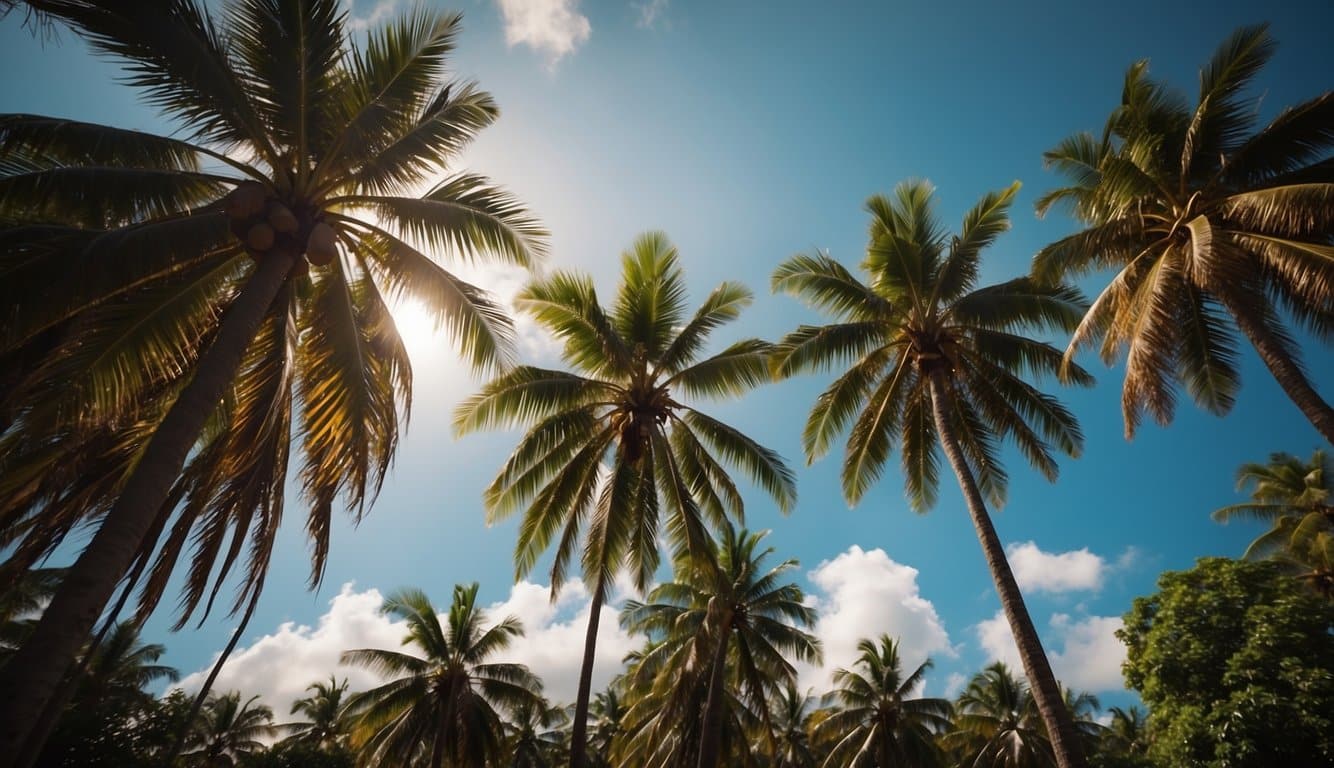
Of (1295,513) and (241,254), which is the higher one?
(1295,513)

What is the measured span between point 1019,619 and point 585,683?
8.14 m

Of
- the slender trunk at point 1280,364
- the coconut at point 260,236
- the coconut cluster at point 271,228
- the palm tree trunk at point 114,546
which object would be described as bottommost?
the palm tree trunk at point 114,546

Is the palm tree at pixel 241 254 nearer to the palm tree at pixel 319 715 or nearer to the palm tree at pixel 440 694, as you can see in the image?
the palm tree at pixel 440 694

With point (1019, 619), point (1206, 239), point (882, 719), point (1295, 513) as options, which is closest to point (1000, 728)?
point (882, 719)

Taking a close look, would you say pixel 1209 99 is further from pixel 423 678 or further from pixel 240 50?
pixel 423 678

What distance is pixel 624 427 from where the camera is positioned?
13570 millimetres

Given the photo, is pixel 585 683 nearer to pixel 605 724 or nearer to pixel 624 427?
pixel 624 427

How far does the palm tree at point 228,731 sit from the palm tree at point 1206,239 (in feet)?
124

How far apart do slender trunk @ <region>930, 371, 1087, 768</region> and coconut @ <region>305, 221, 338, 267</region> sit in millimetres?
10212

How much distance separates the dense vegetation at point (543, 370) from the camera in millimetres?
5801

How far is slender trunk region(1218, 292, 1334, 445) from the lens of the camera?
28.7 feet

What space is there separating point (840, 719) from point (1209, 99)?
78.1ft

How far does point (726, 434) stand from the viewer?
551 inches

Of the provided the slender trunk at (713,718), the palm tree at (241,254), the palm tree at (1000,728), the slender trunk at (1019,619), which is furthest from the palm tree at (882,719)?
the palm tree at (241,254)
